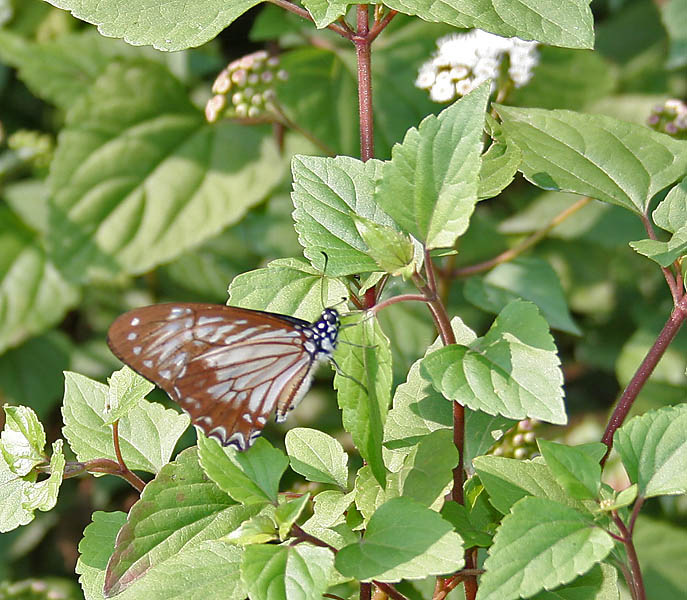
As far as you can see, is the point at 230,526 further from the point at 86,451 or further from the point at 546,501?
the point at 546,501

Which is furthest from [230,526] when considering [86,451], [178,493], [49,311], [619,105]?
[619,105]

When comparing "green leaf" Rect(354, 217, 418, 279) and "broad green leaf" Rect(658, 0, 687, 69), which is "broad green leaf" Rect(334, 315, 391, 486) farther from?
"broad green leaf" Rect(658, 0, 687, 69)

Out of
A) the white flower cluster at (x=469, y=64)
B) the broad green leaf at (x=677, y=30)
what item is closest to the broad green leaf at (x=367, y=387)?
the white flower cluster at (x=469, y=64)

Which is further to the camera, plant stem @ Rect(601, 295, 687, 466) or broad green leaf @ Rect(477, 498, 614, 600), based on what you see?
plant stem @ Rect(601, 295, 687, 466)

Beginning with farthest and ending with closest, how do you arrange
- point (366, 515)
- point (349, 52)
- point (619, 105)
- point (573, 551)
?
1. point (619, 105)
2. point (349, 52)
3. point (366, 515)
4. point (573, 551)

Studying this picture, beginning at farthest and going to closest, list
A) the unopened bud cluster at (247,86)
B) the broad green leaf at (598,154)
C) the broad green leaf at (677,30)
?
the broad green leaf at (677,30)
the unopened bud cluster at (247,86)
the broad green leaf at (598,154)

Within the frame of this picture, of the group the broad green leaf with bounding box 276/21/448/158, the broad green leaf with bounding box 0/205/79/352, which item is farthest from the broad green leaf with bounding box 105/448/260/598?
the broad green leaf with bounding box 0/205/79/352

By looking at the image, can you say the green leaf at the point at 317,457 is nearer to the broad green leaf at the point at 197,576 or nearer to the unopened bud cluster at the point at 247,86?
the broad green leaf at the point at 197,576
